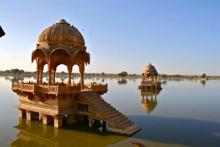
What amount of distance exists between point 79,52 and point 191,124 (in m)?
Result: 10.6

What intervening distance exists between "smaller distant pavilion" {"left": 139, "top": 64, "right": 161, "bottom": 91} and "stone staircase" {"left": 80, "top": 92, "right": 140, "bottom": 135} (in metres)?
34.9

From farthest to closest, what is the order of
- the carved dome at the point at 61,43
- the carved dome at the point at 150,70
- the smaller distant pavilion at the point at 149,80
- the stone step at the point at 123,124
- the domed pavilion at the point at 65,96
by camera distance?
the carved dome at the point at 150,70, the smaller distant pavilion at the point at 149,80, the carved dome at the point at 61,43, the domed pavilion at the point at 65,96, the stone step at the point at 123,124

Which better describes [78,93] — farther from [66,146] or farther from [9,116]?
[9,116]

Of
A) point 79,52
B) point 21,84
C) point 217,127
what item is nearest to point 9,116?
point 21,84

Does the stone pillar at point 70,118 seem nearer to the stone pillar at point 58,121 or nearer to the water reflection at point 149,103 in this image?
the stone pillar at point 58,121

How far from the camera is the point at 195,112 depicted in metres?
26.4

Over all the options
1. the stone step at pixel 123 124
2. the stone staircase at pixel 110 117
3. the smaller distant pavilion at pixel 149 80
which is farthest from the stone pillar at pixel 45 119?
the smaller distant pavilion at pixel 149 80

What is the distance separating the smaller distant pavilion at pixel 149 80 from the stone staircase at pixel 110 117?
34867mm

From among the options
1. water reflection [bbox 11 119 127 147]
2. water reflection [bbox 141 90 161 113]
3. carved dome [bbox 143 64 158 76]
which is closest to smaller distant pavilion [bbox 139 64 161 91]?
carved dome [bbox 143 64 158 76]

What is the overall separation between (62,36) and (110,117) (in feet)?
23.9

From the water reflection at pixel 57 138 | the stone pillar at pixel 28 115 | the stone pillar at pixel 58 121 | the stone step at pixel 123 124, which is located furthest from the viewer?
the stone pillar at pixel 28 115

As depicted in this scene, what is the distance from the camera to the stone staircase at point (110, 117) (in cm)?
1695

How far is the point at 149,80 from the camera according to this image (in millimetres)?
56156

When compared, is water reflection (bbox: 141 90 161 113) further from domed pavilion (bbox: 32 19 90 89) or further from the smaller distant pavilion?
the smaller distant pavilion
